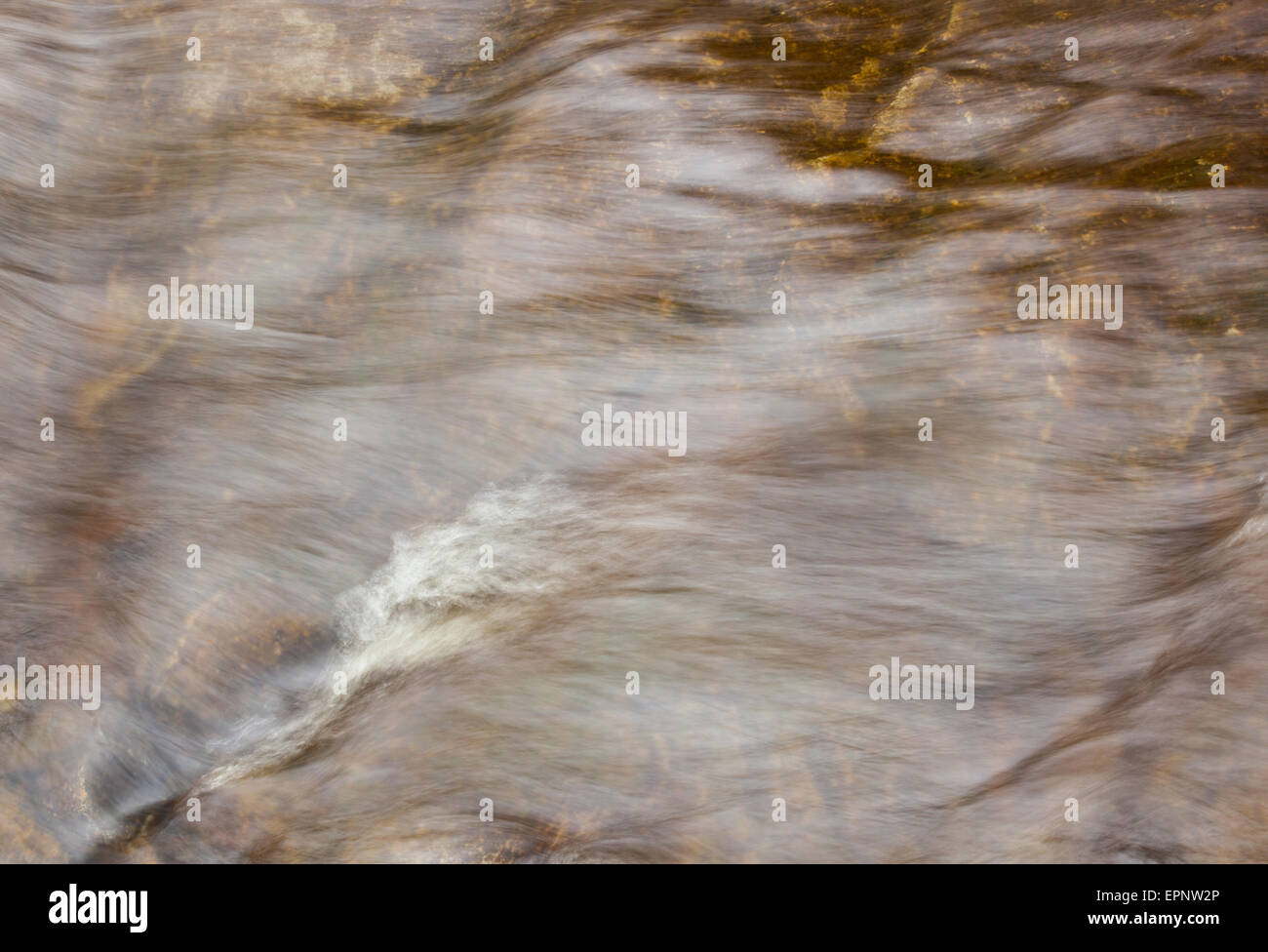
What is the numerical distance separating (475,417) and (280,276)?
89 centimetres

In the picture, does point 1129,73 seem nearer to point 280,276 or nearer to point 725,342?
point 725,342

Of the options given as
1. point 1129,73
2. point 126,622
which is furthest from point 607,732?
point 1129,73

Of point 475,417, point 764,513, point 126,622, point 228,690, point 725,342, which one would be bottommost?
point 228,690

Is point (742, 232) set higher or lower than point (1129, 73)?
lower

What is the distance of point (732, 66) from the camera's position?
9.79 feet

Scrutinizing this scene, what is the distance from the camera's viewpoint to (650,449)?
2773 mm

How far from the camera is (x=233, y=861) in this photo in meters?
2.71

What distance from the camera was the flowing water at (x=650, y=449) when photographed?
2.63m

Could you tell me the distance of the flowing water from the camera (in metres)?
2.63
